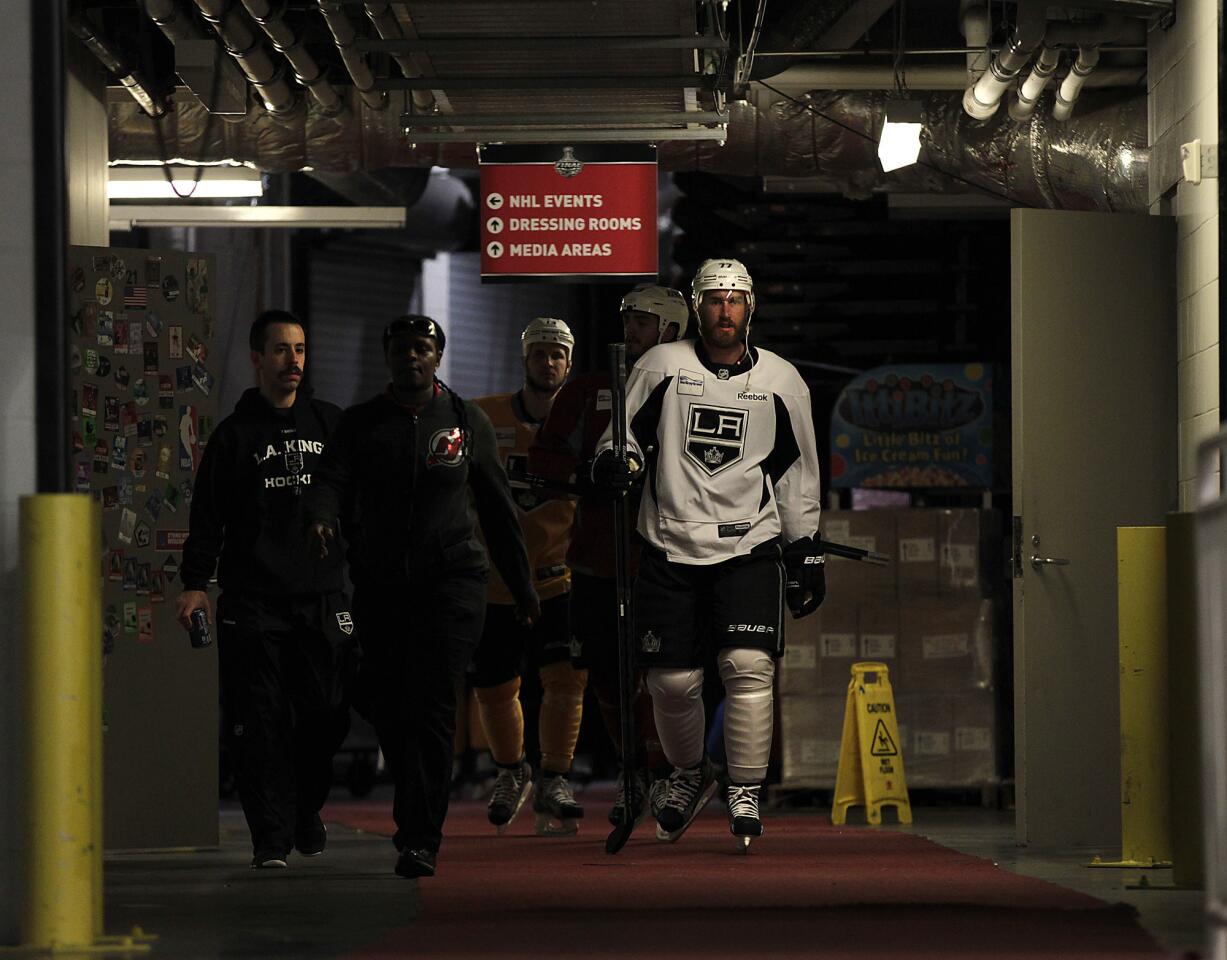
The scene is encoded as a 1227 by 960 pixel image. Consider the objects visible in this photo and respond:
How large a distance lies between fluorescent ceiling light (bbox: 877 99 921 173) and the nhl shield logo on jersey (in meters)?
2.64

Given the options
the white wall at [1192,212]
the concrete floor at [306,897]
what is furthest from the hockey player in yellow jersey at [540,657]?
the white wall at [1192,212]

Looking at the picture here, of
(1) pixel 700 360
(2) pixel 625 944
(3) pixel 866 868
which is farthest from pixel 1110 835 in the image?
(2) pixel 625 944

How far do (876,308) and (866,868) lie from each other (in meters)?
7.53

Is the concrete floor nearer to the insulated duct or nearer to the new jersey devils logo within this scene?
the new jersey devils logo

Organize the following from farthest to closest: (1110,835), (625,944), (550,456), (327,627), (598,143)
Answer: (598,143)
(550,456)
(1110,835)
(327,627)
(625,944)

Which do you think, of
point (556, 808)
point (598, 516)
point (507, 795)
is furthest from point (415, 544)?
point (507, 795)

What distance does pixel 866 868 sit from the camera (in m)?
7.30

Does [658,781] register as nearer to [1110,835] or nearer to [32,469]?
[1110,835]

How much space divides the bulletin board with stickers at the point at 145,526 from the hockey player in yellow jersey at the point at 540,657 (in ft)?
4.25

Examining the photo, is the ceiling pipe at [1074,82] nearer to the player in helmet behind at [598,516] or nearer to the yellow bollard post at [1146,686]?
the player in helmet behind at [598,516]

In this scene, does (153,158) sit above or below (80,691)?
above

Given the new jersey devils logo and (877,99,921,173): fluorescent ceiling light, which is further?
(877,99,921,173): fluorescent ceiling light

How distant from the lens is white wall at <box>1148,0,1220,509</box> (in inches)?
320

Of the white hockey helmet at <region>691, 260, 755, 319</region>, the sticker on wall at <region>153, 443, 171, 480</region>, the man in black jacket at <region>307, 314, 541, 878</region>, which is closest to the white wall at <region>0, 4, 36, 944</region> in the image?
the man in black jacket at <region>307, 314, 541, 878</region>
